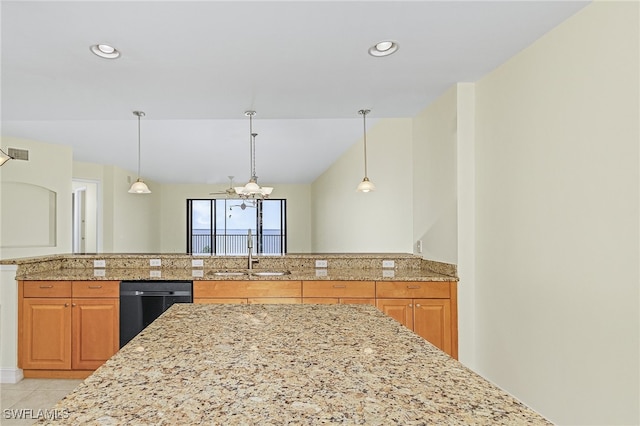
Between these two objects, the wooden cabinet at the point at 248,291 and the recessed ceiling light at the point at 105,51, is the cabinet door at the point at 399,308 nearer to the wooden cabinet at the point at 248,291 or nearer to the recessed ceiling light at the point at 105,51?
the wooden cabinet at the point at 248,291

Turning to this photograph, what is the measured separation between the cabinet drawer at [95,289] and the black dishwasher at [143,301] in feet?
0.27

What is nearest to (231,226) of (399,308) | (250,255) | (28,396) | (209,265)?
(209,265)

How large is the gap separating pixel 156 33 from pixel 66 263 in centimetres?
273

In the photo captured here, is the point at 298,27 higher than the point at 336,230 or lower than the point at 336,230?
higher

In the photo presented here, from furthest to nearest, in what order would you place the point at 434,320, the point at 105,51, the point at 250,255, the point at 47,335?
the point at 250,255, the point at 47,335, the point at 434,320, the point at 105,51

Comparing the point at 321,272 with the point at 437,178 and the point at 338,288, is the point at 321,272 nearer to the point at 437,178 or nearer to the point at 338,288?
the point at 338,288

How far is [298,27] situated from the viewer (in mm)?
2010

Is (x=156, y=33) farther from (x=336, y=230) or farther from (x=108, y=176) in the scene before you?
(x=108, y=176)

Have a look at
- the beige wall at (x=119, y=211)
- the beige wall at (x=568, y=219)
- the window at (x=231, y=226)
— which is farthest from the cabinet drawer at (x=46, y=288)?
the window at (x=231, y=226)

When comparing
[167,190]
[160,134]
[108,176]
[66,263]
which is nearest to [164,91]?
[66,263]

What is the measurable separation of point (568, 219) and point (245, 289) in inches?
92.9

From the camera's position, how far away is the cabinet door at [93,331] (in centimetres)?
312

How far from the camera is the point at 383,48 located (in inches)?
89.4

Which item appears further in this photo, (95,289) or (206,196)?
(206,196)
